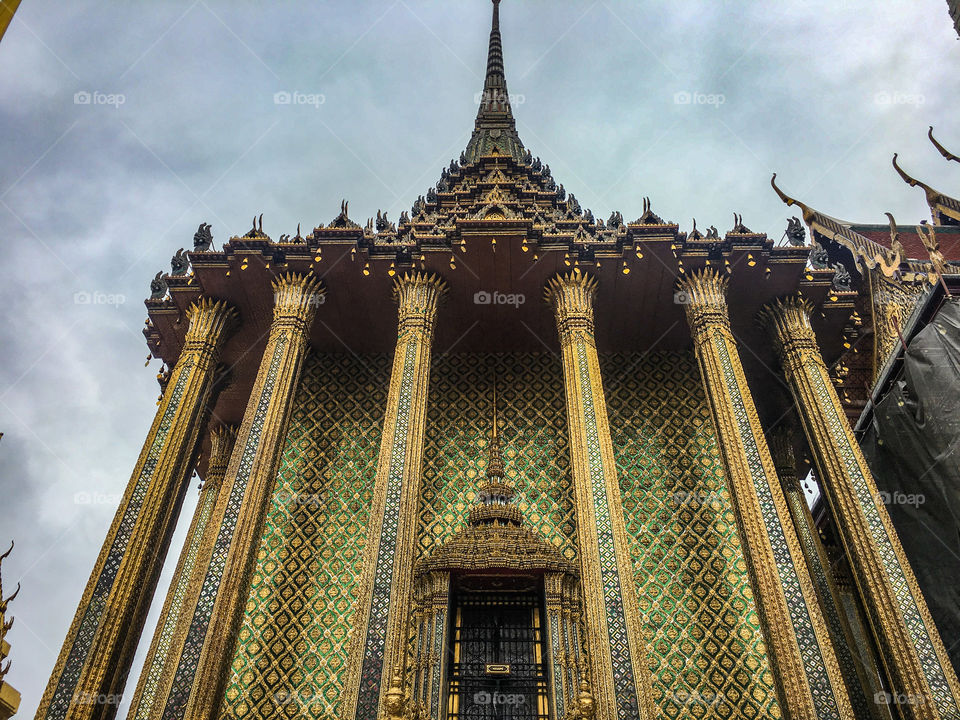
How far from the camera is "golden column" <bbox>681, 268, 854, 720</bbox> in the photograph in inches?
323

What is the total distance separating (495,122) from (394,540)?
42.7 feet

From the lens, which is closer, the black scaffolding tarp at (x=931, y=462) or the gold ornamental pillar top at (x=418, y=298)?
the black scaffolding tarp at (x=931, y=462)

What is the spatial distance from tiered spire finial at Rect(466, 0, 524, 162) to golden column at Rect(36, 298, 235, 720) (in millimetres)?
7814

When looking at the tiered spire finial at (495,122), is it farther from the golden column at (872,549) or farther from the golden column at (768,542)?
the golden column at (872,549)

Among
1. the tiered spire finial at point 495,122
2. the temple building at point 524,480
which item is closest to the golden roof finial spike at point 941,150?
the temple building at point 524,480

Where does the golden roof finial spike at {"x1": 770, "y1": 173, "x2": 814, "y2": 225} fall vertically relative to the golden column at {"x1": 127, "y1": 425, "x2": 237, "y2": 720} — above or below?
above

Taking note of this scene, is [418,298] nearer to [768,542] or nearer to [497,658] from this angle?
[497,658]

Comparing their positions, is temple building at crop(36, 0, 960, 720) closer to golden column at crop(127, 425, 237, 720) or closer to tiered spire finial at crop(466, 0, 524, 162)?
golden column at crop(127, 425, 237, 720)

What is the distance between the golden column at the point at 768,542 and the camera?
323 inches

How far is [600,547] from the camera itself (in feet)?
30.1

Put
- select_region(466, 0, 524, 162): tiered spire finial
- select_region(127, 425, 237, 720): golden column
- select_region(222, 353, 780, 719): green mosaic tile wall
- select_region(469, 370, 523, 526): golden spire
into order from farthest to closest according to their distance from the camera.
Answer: select_region(466, 0, 524, 162): tiered spire finial, select_region(222, 353, 780, 719): green mosaic tile wall, select_region(469, 370, 523, 526): golden spire, select_region(127, 425, 237, 720): golden column

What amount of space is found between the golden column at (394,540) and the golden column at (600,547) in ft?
6.87

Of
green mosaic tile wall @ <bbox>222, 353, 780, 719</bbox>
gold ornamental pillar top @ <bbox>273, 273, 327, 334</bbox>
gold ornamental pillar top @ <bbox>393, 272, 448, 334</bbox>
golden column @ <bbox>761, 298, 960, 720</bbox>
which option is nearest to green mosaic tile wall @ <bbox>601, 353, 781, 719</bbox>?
green mosaic tile wall @ <bbox>222, 353, 780, 719</bbox>

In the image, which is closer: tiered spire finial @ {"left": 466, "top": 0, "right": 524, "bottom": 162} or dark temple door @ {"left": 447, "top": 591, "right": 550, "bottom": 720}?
dark temple door @ {"left": 447, "top": 591, "right": 550, "bottom": 720}
